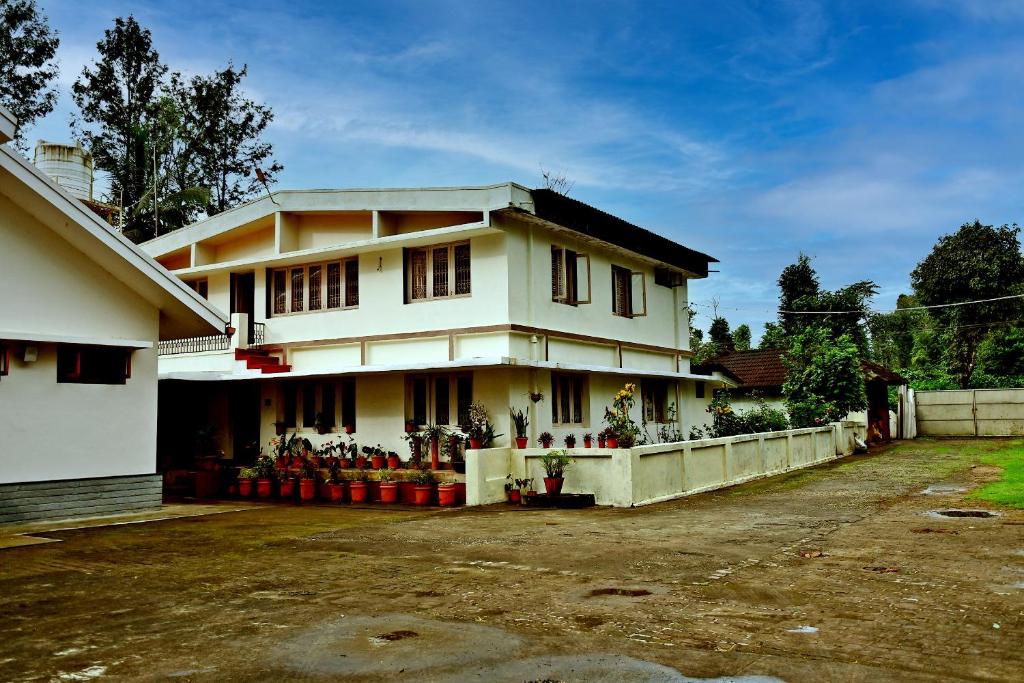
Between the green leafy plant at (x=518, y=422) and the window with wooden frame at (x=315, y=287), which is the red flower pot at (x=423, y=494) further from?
the window with wooden frame at (x=315, y=287)

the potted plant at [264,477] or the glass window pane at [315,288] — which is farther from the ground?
the glass window pane at [315,288]

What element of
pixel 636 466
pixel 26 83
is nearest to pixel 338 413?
pixel 636 466

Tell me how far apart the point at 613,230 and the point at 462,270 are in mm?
4189

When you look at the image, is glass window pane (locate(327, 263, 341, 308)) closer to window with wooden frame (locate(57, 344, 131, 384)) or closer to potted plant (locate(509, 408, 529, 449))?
potted plant (locate(509, 408, 529, 449))

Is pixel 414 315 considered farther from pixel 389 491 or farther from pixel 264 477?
pixel 264 477

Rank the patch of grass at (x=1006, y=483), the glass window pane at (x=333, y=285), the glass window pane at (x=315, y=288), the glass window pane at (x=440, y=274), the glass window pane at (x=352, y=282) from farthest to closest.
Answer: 1. the glass window pane at (x=315, y=288)
2. the glass window pane at (x=333, y=285)
3. the glass window pane at (x=352, y=282)
4. the glass window pane at (x=440, y=274)
5. the patch of grass at (x=1006, y=483)

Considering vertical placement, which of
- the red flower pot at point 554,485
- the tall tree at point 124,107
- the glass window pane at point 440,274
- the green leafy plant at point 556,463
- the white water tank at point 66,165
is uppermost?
the tall tree at point 124,107

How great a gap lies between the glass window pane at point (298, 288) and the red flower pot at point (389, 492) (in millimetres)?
5380

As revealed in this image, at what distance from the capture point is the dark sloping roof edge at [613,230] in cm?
1664

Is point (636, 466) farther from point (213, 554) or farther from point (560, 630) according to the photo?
point (560, 630)

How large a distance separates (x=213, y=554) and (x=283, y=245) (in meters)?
10.5

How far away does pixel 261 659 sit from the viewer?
5.29 metres

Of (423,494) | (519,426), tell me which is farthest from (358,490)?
(519,426)

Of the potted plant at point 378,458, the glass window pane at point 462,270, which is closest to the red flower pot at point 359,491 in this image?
the potted plant at point 378,458
